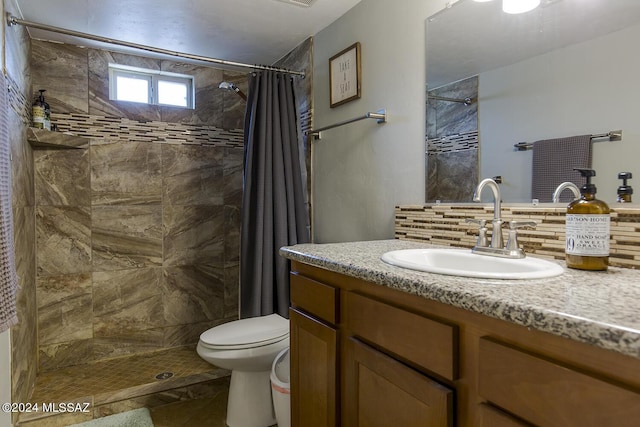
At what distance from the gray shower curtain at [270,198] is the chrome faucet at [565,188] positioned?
142 centimetres

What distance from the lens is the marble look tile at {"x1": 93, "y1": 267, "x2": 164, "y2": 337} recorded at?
258 cm

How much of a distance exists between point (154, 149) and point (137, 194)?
33 cm

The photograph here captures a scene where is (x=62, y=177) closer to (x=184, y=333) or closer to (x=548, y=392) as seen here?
(x=184, y=333)

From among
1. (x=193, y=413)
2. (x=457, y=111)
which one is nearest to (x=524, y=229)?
(x=457, y=111)

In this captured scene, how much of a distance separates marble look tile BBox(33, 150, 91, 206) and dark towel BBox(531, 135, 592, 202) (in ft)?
8.37

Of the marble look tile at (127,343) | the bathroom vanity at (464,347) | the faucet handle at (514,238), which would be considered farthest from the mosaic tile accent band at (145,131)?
the faucet handle at (514,238)

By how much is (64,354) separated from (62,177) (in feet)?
3.67

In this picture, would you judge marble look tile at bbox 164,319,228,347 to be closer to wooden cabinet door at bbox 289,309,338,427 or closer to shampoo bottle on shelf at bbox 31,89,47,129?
shampoo bottle on shelf at bbox 31,89,47,129

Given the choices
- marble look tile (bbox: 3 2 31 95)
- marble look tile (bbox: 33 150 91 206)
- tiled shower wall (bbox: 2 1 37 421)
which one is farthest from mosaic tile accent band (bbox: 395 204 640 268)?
marble look tile (bbox: 33 150 91 206)

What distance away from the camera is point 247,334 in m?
1.93

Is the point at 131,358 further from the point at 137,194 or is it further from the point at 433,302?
the point at 433,302

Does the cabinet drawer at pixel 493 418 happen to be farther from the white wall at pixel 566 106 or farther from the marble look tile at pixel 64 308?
the marble look tile at pixel 64 308

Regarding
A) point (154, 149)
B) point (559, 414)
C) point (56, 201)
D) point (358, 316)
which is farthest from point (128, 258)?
point (559, 414)

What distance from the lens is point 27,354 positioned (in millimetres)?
2045
